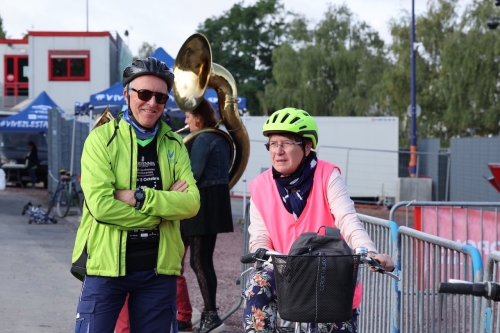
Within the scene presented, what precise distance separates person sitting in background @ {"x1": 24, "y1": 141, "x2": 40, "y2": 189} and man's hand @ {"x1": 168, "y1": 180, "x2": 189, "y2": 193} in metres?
25.9

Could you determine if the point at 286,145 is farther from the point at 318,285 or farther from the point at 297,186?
the point at 318,285

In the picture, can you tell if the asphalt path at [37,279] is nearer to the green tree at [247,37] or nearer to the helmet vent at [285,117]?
the helmet vent at [285,117]

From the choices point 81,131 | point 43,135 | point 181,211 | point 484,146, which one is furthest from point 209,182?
point 43,135

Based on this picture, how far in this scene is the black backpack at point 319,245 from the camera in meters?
3.66

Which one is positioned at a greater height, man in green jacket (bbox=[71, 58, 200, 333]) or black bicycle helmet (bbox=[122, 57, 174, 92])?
black bicycle helmet (bbox=[122, 57, 174, 92])

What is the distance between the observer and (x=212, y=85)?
359 inches

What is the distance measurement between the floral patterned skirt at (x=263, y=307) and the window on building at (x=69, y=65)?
130 ft

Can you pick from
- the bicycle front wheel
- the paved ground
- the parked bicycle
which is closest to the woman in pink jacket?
the parked bicycle

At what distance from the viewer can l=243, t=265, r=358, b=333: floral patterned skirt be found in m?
4.03

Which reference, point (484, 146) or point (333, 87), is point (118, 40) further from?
point (484, 146)

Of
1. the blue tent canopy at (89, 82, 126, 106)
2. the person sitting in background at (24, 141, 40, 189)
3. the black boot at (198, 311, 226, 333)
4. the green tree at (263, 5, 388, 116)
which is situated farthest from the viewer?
the green tree at (263, 5, 388, 116)

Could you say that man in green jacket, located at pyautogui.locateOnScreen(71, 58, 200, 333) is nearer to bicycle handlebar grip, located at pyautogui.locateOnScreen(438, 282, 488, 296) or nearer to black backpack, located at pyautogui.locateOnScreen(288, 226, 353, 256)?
black backpack, located at pyautogui.locateOnScreen(288, 226, 353, 256)

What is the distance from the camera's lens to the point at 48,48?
141ft

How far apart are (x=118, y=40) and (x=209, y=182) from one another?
129 ft
